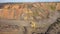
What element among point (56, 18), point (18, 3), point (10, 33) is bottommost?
point (10, 33)

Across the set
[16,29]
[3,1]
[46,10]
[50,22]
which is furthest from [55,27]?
[3,1]

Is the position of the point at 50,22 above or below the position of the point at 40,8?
below

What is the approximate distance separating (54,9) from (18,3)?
0.32 metres

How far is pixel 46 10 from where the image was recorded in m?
1.10

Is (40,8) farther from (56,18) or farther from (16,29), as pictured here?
(16,29)

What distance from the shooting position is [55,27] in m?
1.09

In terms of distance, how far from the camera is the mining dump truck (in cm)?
109

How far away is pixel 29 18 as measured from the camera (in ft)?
3.62

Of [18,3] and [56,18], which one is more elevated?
[18,3]

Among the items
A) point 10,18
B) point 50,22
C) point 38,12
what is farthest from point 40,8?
point 10,18

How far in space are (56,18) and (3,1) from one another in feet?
1.58

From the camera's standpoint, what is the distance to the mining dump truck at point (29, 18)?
42.9 inches

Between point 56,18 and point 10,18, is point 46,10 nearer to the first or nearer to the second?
point 56,18

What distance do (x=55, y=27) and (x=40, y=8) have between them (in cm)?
21
